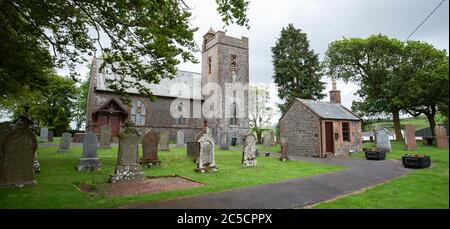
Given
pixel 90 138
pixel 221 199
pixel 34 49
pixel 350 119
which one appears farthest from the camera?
pixel 350 119

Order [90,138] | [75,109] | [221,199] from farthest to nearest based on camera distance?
[75,109], [90,138], [221,199]

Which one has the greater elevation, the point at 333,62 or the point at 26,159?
the point at 333,62

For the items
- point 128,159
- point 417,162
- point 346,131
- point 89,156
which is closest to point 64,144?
point 89,156

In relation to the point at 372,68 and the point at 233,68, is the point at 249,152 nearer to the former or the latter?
the point at 233,68

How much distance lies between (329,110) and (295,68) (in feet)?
46.2

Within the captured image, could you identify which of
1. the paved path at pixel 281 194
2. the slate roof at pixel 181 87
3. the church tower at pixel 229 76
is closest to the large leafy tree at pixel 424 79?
the church tower at pixel 229 76

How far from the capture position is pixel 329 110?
865 inches

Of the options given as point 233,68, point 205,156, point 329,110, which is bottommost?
point 205,156

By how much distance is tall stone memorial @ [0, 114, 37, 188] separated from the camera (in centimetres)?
816
